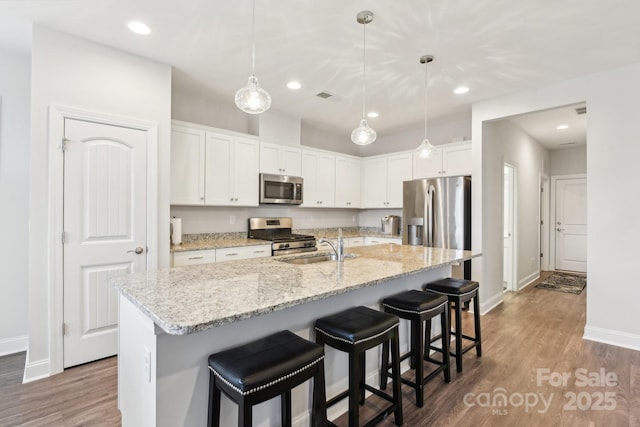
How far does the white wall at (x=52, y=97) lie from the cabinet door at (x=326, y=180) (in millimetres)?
2674

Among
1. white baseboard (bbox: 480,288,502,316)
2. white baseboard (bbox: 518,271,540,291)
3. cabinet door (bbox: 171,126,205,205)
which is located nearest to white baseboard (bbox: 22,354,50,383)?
cabinet door (bbox: 171,126,205,205)

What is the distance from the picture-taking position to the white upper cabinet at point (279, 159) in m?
4.23

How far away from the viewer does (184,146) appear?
3484 millimetres

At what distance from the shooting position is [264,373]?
3.97 feet

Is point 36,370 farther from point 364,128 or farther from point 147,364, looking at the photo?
point 364,128

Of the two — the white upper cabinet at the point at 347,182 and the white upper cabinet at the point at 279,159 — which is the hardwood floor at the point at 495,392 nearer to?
the white upper cabinet at the point at 279,159

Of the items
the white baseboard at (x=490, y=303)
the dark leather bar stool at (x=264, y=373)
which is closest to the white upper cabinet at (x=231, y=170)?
the dark leather bar stool at (x=264, y=373)

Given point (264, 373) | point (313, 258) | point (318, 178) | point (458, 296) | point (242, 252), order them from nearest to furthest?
point (264, 373), point (458, 296), point (313, 258), point (242, 252), point (318, 178)

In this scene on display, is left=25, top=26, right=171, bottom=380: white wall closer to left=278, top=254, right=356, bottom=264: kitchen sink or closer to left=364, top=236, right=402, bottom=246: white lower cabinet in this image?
left=278, top=254, right=356, bottom=264: kitchen sink

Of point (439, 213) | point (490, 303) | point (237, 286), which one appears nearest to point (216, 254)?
point (237, 286)

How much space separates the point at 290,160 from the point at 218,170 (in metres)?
1.14

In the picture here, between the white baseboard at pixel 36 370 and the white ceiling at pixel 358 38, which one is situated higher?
the white ceiling at pixel 358 38

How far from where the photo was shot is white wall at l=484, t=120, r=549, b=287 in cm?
434

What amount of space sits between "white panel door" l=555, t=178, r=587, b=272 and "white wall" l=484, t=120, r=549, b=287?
832 millimetres
